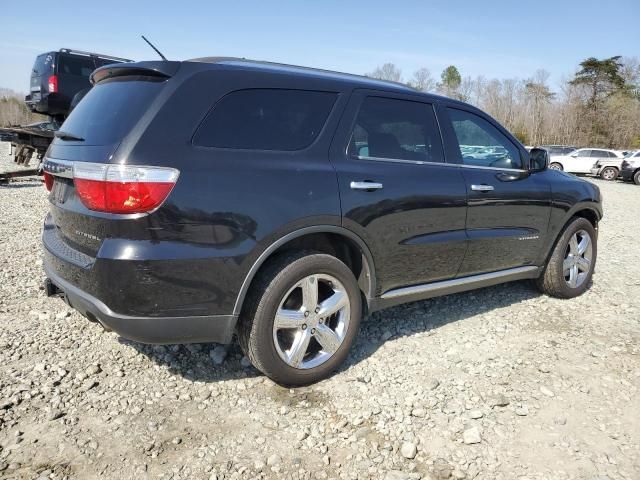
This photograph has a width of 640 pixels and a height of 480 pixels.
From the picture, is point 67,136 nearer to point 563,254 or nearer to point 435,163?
point 435,163

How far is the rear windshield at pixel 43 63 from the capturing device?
10.9 metres

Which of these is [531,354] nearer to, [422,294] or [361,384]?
[422,294]

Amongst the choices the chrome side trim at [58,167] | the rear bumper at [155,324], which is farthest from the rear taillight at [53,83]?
the rear bumper at [155,324]

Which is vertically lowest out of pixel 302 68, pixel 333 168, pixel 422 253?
pixel 422 253

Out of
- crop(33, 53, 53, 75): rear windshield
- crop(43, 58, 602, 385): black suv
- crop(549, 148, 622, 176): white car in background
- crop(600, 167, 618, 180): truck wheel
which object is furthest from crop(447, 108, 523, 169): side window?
crop(600, 167, 618, 180): truck wheel

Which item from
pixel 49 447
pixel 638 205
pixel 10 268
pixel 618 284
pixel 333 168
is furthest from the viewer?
pixel 638 205

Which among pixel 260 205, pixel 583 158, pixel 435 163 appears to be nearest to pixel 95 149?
pixel 260 205

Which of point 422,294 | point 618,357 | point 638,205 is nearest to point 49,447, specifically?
point 422,294

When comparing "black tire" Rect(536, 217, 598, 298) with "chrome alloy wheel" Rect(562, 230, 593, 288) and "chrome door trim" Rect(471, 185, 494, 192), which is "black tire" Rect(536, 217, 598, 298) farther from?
"chrome door trim" Rect(471, 185, 494, 192)

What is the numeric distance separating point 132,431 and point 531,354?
2718mm

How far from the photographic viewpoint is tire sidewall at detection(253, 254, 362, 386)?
105 inches

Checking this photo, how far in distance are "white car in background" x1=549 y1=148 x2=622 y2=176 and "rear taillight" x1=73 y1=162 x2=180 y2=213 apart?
2554 centimetres

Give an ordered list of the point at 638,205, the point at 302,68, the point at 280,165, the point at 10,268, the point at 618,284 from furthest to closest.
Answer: the point at 638,205 → the point at 618,284 → the point at 10,268 → the point at 302,68 → the point at 280,165

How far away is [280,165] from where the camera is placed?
2656mm
